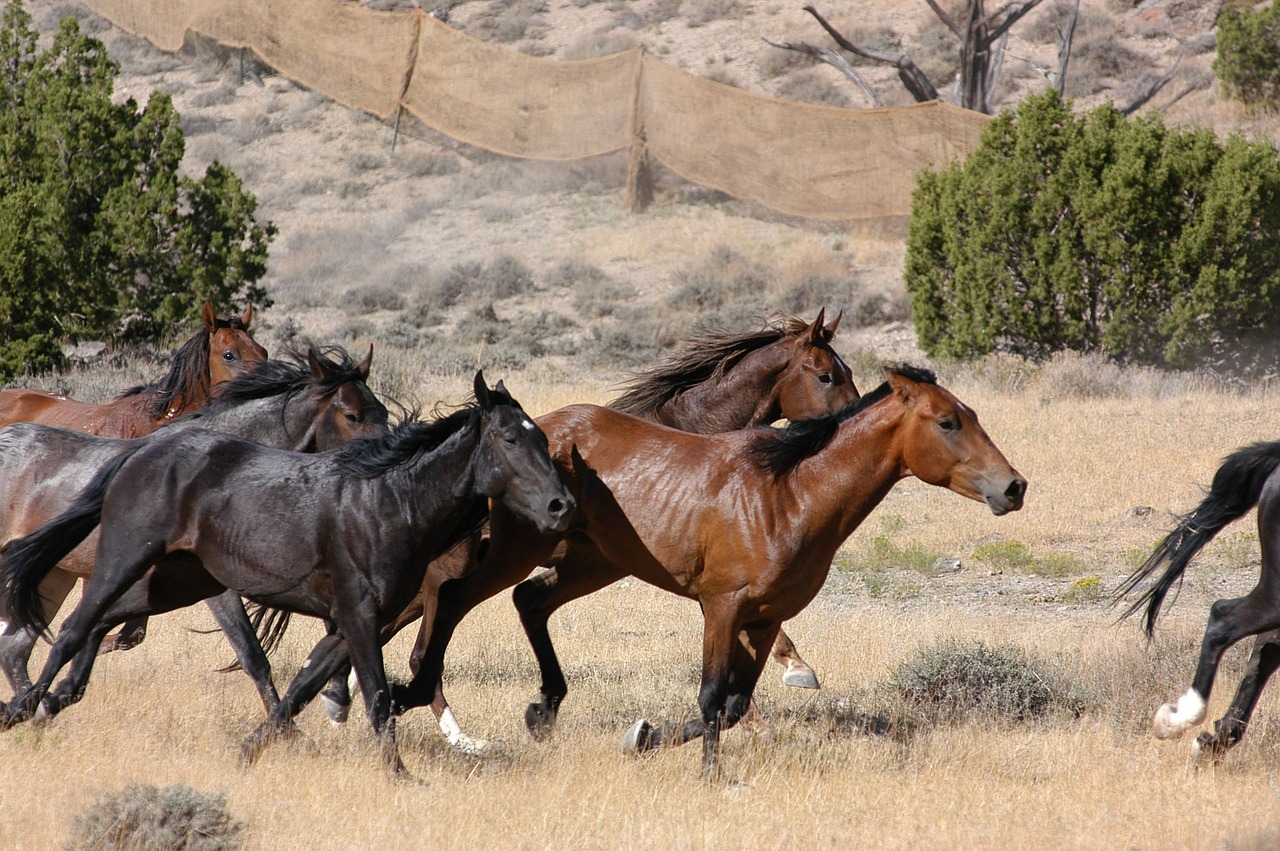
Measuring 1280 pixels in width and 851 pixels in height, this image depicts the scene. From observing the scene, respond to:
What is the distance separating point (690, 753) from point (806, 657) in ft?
7.98

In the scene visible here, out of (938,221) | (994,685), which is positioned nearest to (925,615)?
(994,685)

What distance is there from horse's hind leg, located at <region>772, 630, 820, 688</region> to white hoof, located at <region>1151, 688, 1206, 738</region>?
213 cm

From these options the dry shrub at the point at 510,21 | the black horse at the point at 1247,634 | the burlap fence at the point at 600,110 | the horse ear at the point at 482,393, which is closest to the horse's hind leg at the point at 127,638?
the horse ear at the point at 482,393

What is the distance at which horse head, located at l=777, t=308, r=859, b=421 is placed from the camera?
26.3 feet

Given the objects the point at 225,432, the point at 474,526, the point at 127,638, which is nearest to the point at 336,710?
the point at 474,526

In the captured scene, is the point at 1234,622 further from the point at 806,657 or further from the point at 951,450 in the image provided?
the point at 806,657

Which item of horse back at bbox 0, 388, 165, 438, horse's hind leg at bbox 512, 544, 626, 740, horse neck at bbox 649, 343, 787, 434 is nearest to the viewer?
horse's hind leg at bbox 512, 544, 626, 740

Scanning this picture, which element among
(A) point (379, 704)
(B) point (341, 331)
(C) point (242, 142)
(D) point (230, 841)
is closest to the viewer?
(D) point (230, 841)

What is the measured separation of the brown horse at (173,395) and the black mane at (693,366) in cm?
259

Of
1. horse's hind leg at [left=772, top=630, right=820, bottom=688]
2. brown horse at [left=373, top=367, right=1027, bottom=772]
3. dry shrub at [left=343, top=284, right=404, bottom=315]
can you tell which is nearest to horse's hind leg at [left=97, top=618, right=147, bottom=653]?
brown horse at [left=373, top=367, right=1027, bottom=772]

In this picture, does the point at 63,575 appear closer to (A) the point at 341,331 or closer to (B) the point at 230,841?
(B) the point at 230,841

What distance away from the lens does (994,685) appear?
756 cm

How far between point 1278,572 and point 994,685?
1.86 m

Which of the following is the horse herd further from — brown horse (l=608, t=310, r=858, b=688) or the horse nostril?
brown horse (l=608, t=310, r=858, b=688)
